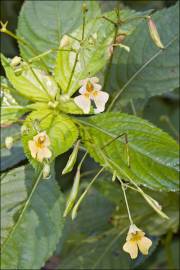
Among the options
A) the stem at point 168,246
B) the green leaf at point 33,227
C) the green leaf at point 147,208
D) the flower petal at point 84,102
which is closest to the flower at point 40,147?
the flower petal at point 84,102

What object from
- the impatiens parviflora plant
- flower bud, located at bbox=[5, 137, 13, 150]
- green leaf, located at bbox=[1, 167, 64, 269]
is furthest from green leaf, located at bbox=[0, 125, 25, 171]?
flower bud, located at bbox=[5, 137, 13, 150]

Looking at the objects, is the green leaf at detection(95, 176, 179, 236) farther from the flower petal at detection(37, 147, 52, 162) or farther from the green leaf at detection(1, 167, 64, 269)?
the flower petal at detection(37, 147, 52, 162)

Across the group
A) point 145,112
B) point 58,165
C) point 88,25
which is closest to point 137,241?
point 88,25

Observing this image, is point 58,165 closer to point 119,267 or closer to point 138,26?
point 119,267

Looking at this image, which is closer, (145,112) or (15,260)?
(15,260)

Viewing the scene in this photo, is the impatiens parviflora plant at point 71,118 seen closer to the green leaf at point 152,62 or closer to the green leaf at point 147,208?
the green leaf at point 152,62

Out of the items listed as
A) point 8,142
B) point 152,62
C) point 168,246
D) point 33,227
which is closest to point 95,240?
point 168,246

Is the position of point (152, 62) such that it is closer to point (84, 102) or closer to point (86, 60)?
point (86, 60)
